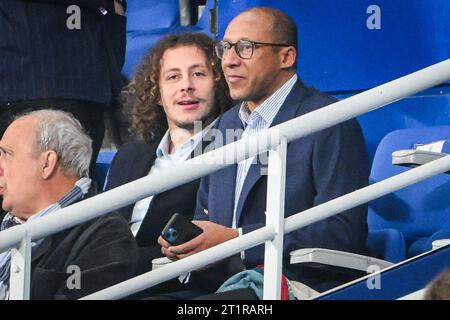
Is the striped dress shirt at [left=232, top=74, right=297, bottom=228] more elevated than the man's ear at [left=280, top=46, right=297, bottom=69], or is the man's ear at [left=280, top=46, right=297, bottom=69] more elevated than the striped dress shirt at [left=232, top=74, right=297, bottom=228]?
the man's ear at [left=280, top=46, right=297, bottom=69]

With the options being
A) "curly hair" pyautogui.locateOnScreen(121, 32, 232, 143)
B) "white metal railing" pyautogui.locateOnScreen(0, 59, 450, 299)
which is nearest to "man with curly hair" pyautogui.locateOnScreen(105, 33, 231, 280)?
"curly hair" pyautogui.locateOnScreen(121, 32, 232, 143)

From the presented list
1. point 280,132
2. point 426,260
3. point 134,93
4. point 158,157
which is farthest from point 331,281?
point 134,93

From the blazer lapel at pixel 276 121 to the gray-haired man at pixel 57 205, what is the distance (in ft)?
1.28

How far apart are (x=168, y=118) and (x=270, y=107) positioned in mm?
503

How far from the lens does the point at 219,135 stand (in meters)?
4.58

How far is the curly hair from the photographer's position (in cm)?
481

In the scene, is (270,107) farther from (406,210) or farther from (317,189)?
(406,210)

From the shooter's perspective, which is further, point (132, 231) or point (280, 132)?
point (132, 231)

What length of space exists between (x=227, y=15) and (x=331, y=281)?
1406 mm

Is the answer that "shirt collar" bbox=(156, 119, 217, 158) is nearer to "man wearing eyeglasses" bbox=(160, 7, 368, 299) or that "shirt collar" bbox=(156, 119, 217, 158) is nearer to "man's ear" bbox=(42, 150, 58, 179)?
"man wearing eyeglasses" bbox=(160, 7, 368, 299)

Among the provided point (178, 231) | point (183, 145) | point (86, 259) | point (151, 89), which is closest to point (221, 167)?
point (178, 231)

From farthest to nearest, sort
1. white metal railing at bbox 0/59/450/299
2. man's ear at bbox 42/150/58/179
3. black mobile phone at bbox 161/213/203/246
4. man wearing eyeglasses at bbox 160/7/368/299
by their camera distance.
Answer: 1. man's ear at bbox 42/150/58/179
2. man wearing eyeglasses at bbox 160/7/368/299
3. black mobile phone at bbox 161/213/203/246
4. white metal railing at bbox 0/59/450/299

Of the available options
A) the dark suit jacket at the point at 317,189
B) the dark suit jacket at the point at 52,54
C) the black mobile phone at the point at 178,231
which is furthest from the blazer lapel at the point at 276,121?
the dark suit jacket at the point at 52,54
